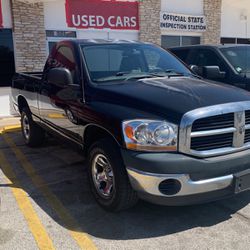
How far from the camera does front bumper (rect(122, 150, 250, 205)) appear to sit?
11.0ft

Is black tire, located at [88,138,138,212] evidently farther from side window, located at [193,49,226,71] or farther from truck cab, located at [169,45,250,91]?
side window, located at [193,49,226,71]

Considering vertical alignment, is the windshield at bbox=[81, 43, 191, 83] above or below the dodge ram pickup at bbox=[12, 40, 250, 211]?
above

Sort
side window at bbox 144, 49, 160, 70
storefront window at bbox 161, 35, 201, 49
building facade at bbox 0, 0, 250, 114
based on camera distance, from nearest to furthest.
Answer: side window at bbox 144, 49, 160, 70, building facade at bbox 0, 0, 250, 114, storefront window at bbox 161, 35, 201, 49

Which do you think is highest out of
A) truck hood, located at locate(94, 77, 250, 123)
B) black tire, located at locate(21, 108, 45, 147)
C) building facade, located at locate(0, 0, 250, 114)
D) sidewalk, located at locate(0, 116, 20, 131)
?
building facade, located at locate(0, 0, 250, 114)

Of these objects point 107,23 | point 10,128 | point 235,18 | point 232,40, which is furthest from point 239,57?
point 235,18

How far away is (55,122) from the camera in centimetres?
532

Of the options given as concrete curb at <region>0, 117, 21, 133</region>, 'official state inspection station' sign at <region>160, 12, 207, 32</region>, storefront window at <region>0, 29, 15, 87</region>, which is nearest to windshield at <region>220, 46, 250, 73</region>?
concrete curb at <region>0, 117, 21, 133</region>

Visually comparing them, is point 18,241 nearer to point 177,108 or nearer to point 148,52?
point 177,108

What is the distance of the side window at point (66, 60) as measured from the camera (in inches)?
186

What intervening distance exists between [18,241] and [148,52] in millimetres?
3063

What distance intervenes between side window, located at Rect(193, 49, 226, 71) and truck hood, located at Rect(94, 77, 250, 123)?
266cm

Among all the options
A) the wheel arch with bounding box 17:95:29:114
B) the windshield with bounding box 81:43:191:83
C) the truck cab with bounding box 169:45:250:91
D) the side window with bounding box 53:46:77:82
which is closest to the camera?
the windshield with bounding box 81:43:191:83

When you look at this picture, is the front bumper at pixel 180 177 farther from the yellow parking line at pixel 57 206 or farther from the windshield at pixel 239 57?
the windshield at pixel 239 57

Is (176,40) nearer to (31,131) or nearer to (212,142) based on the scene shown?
(31,131)
